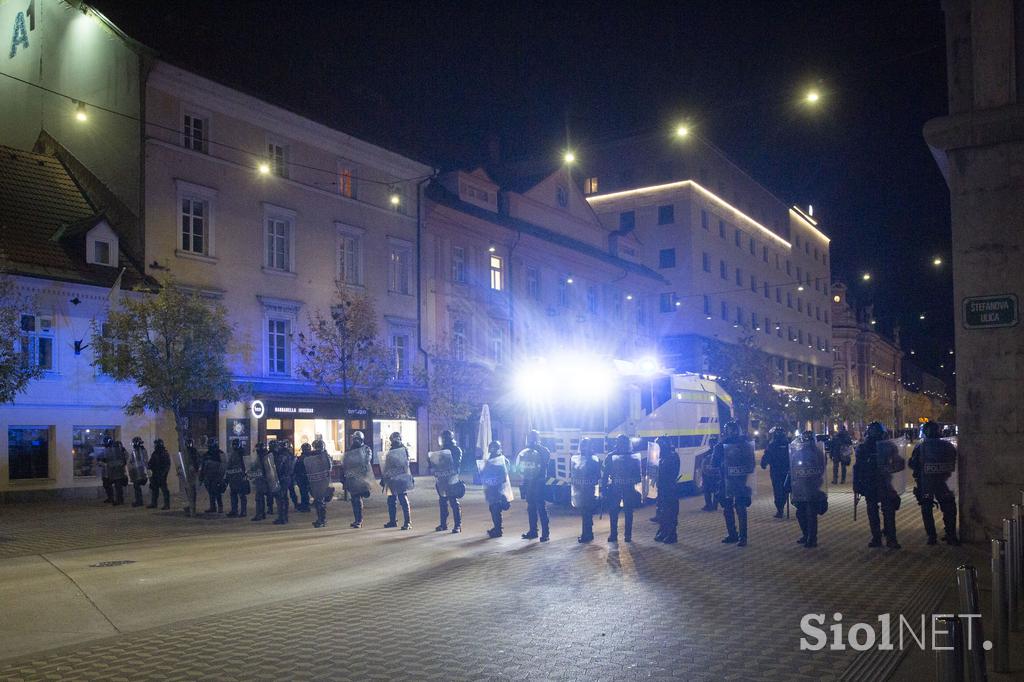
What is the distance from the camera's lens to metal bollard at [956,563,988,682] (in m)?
5.04

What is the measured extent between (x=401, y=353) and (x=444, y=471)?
65.1 feet

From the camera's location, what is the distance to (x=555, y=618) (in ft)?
30.0

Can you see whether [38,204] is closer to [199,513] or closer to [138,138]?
[138,138]

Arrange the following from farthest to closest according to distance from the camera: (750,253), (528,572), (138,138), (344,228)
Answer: (750,253) < (344,228) < (138,138) < (528,572)

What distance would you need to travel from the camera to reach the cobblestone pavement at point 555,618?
7.34m

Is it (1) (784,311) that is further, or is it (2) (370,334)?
(1) (784,311)

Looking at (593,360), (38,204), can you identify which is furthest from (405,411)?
(38,204)

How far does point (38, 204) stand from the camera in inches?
1105

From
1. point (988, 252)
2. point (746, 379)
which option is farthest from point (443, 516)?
point (746, 379)

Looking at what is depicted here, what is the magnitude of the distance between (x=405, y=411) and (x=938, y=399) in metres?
150

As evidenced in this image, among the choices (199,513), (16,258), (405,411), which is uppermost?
(16,258)

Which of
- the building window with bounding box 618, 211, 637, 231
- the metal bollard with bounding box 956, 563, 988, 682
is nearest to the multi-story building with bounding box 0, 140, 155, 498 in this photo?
the metal bollard with bounding box 956, 563, 988, 682

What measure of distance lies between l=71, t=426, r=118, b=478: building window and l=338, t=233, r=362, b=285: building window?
1049 cm

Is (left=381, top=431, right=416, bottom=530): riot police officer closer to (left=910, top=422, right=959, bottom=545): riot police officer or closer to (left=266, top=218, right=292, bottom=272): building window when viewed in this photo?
(left=910, top=422, right=959, bottom=545): riot police officer
